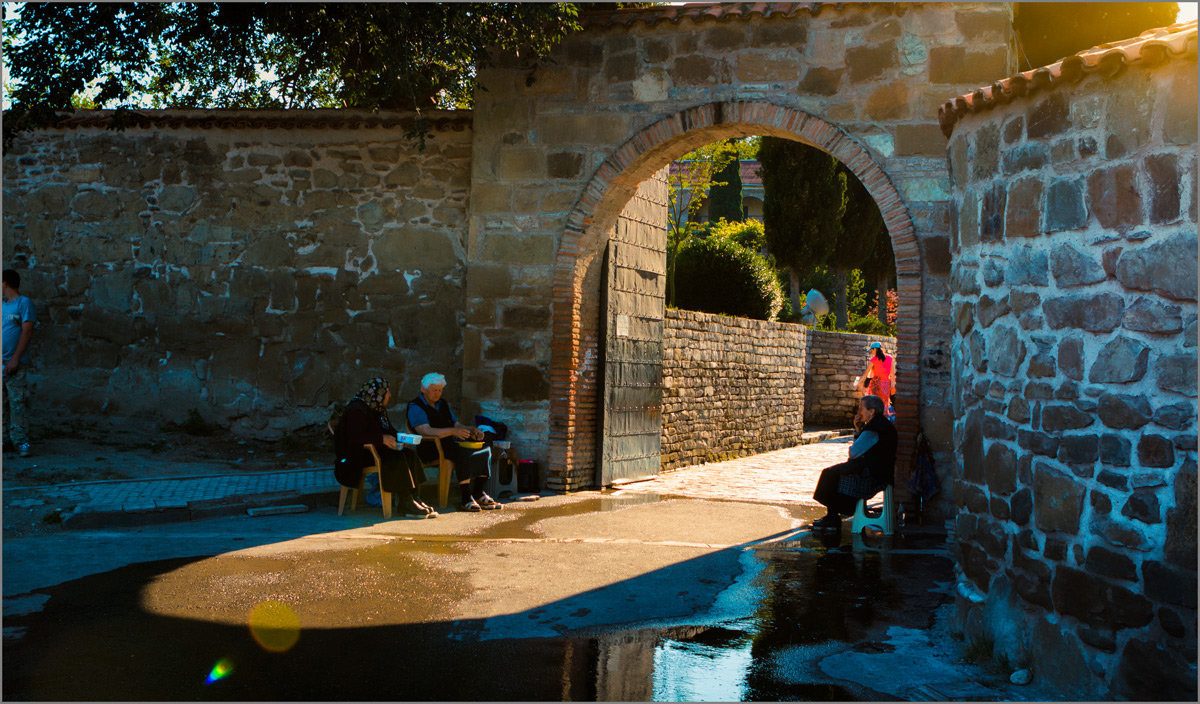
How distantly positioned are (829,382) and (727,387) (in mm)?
7517

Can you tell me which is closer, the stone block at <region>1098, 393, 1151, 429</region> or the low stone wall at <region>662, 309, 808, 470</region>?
the stone block at <region>1098, 393, 1151, 429</region>

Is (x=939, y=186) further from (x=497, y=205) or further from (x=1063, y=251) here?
(x=1063, y=251)

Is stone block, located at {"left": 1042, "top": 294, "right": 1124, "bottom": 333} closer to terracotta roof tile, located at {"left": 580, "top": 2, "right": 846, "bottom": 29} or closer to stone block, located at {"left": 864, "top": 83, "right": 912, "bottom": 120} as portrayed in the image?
stone block, located at {"left": 864, "top": 83, "right": 912, "bottom": 120}

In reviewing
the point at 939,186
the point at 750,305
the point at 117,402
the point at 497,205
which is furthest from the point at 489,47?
the point at 750,305

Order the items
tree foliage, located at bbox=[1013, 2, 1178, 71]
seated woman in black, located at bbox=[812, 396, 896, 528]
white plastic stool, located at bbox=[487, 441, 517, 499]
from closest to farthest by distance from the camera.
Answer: seated woman in black, located at bbox=[812, 396, 896, 528] < tree foliage, located at bbox=[1013, 2, 1178, 71] < white plastic stool, located at bbox=[487, 441, 517, 499]

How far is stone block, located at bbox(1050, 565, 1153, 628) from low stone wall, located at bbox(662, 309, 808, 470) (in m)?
8.31

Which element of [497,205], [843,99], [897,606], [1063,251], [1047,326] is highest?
[843,99]

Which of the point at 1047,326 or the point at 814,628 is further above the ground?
the point at 1047,326

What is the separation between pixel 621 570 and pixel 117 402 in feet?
23.7

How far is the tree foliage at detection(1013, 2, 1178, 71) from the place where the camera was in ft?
29.5

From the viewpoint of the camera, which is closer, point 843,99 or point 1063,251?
point 1063,251

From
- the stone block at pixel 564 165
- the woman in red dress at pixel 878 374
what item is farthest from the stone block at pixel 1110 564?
the woman in red dress at pixel 878 374

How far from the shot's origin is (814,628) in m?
5.11

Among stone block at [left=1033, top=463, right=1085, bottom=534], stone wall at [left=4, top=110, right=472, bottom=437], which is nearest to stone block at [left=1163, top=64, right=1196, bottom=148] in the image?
stone block at [left=1033, top=463, right=1085, bottom=534]
